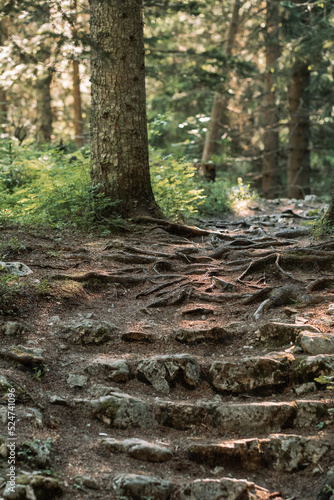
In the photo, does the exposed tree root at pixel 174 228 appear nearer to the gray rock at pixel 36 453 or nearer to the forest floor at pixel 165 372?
the forest floor at pixel 165 372

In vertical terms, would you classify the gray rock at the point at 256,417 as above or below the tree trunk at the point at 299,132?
below

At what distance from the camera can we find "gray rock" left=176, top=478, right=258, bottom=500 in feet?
9.85

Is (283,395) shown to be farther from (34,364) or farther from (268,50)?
(268,50)

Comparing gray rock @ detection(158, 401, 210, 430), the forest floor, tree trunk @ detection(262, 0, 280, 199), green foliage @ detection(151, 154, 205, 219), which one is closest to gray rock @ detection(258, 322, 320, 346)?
the forest floor

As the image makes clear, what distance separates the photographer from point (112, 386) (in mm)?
4273

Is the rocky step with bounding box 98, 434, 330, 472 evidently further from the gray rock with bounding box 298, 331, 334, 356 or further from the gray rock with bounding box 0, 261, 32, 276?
the gray rock with bounding box 0, 261, 32, 276

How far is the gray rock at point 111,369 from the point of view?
4367 mm

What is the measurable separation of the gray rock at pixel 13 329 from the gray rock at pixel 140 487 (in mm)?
2200

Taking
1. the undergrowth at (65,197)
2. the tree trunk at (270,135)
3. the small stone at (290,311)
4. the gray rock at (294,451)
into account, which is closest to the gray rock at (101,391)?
the gray rock at (294,451)

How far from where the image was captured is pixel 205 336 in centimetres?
504

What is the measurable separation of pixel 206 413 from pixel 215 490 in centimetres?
90

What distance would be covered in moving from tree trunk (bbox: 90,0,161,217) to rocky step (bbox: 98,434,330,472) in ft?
19.9

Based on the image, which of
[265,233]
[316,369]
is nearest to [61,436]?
[316,369]

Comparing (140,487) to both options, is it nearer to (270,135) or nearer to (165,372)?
(165,372)
